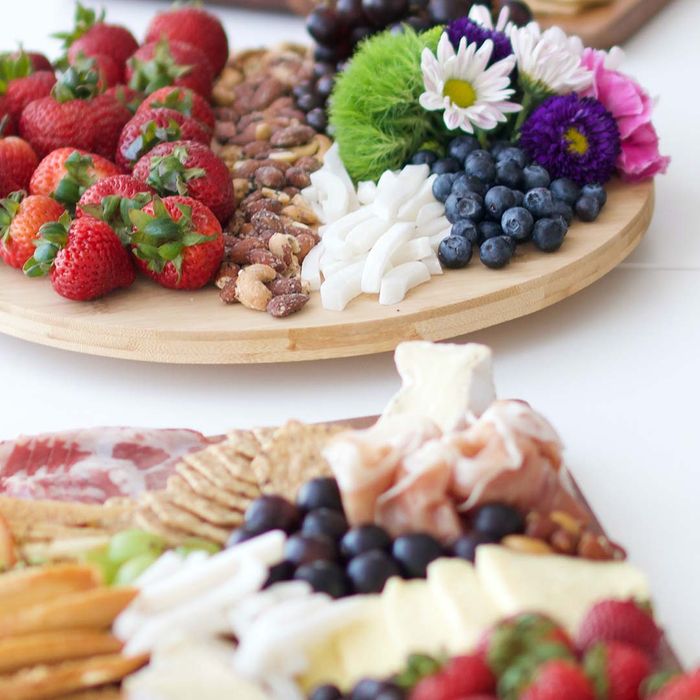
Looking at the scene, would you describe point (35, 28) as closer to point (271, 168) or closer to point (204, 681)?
point (271, 168)

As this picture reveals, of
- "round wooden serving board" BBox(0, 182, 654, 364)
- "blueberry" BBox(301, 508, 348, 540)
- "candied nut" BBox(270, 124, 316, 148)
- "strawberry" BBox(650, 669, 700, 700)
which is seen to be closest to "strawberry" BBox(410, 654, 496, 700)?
"strawberry" BBox(650, 669, 700, 700)

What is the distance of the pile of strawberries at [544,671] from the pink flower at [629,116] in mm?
1119

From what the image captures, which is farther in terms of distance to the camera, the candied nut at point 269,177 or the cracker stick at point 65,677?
the candied nut at point 269,177

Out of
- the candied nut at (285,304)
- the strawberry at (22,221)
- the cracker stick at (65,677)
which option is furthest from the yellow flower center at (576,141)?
the cracker stick at (65,677)

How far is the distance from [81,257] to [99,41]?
2.72ft

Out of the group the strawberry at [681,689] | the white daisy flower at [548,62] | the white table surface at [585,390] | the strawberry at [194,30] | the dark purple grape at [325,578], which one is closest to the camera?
the strawberry at [681,689]

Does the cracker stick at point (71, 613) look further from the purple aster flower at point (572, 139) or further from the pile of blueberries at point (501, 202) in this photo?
the purple aster flower at point (572, 139)

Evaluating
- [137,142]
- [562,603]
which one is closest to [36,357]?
[137,142]

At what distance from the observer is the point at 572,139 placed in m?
1.83

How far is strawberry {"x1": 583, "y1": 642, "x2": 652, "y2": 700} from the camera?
88 cm

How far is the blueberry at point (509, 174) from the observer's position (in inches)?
69.2

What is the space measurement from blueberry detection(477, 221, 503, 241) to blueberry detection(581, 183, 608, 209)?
17 cm

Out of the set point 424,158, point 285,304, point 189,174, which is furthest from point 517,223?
point 189,174

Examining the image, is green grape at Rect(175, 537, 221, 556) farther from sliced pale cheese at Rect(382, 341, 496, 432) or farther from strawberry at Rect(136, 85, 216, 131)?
strawberry at Rect(136, 85, 216, 131)
